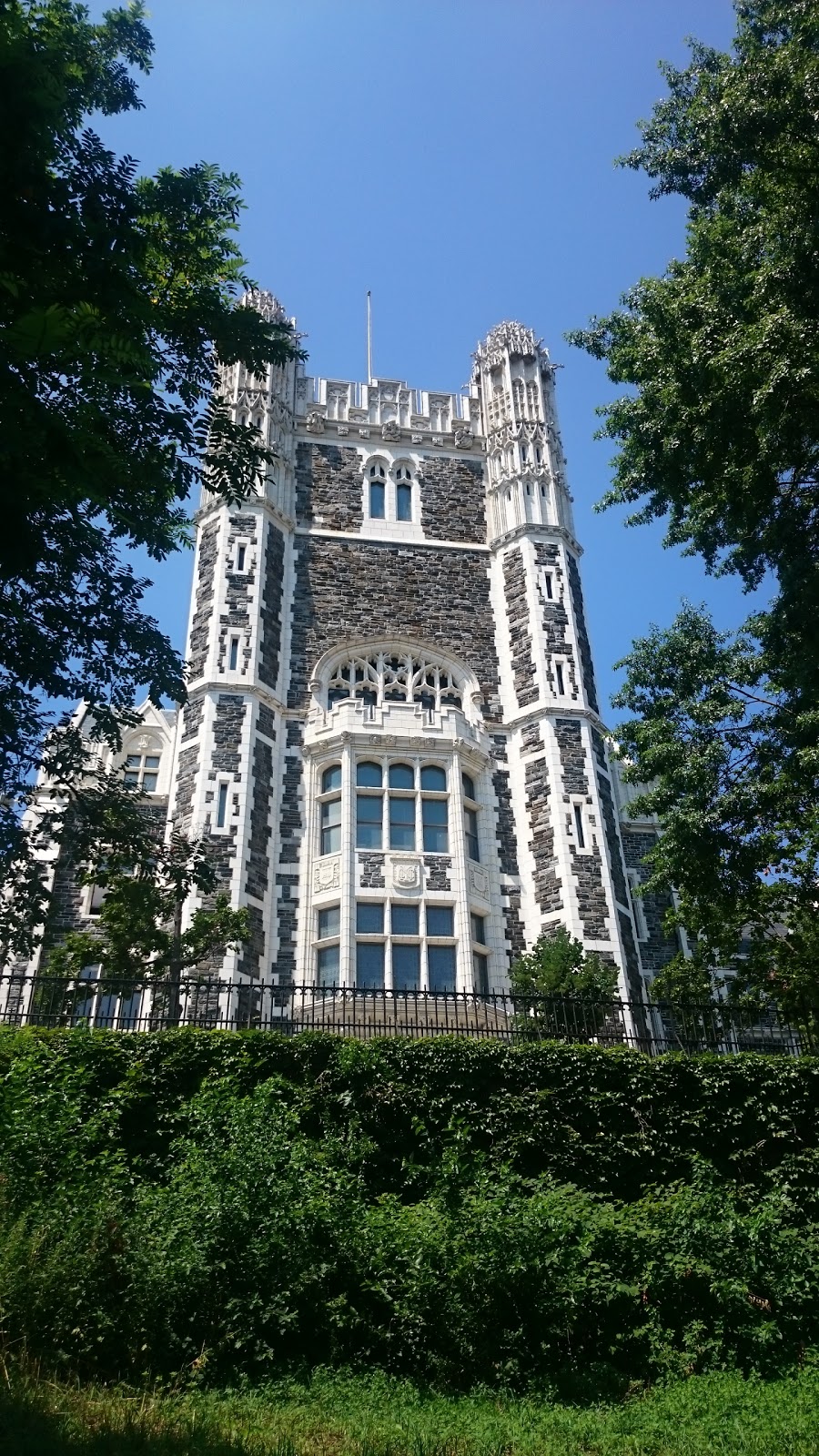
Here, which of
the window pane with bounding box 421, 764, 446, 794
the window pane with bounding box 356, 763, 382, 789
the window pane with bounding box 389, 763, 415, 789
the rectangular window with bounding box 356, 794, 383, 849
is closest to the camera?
the rectangular window with bounding box 356, 794, 383, 849

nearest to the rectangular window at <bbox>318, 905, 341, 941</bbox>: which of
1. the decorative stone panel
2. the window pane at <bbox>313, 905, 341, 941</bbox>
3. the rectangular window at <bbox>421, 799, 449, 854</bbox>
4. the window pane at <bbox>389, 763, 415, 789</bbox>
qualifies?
the window pane at <bbox>313, 905, 341, 941</bbox>

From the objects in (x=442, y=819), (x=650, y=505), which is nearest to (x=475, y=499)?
(x=442, y=819)

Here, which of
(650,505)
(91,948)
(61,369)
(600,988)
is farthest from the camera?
(600,988)

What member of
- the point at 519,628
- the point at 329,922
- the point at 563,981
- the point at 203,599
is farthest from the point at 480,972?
the point at 203,599

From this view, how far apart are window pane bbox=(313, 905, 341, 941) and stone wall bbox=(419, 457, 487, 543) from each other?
11.4 m

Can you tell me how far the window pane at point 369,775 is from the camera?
24500 mm

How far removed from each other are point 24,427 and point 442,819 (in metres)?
18.1

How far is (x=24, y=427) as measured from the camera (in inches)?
274

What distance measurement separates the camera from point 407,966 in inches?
883

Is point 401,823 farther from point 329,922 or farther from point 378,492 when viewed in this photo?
point 378,492

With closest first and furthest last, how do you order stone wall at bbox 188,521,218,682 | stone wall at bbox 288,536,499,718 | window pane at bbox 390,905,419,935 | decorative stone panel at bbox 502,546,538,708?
window pane at bbox 390,905,419,935 < stone wall at bbox 188,521,218,682 < decorative stone panel at bbox 502,546,538,708 < stone wall at bbox 288,536,499,718

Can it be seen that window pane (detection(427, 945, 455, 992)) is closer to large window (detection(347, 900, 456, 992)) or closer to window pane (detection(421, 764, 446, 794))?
large window (detection(347, 900, 456, 992))

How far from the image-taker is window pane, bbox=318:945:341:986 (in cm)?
2213

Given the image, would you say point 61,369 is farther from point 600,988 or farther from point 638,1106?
point 600,988
